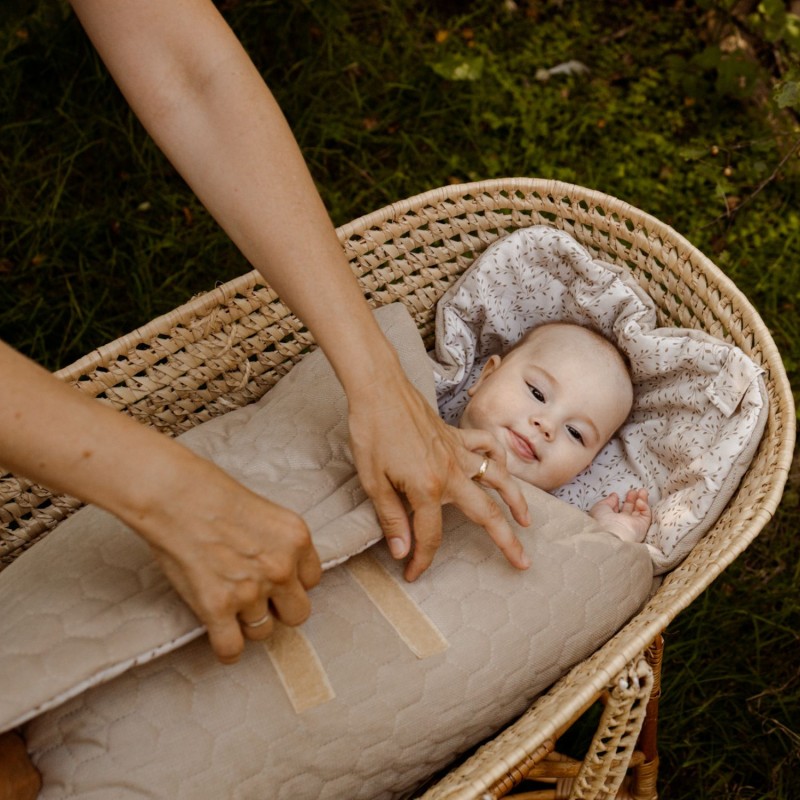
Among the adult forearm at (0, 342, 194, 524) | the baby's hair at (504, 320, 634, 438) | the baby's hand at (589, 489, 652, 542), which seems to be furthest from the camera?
the baby's hair at (504, 320, 634, 438)

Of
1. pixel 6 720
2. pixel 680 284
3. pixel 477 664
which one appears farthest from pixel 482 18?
pixel 6 720

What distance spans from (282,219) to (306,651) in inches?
21.8

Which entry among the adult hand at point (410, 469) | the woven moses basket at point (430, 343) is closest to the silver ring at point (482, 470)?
the adult hand at point (410, 469)

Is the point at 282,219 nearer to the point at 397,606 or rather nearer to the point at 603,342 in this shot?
the point at 397,606

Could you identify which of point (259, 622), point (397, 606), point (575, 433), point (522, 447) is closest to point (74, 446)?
point (259, 622)

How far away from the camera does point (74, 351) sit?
6.61 feet

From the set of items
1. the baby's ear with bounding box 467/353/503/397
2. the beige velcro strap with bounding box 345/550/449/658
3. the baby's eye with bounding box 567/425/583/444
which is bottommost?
the baby's eye with bounding box 567/425/583/444

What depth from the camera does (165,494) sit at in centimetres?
89

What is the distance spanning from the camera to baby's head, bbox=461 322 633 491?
1567mm

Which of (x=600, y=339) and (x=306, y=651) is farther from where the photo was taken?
(x=600, y=339)

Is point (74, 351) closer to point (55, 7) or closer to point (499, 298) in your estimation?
point (55, 7)

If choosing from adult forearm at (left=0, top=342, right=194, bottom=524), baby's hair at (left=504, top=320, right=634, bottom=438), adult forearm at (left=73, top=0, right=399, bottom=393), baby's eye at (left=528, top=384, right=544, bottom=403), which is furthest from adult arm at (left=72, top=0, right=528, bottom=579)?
baby's hair at (left=504, top=320, right=634, bottom=438)

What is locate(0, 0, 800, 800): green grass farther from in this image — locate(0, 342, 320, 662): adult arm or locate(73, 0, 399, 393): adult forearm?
locate(0, 342, 320, 662): adult arm

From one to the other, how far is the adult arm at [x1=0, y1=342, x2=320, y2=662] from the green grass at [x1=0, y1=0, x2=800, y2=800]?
3.76 ft
